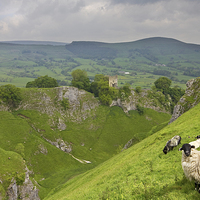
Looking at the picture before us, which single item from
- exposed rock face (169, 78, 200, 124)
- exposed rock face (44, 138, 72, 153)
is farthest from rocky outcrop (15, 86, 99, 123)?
exposed rock face (169, 78, 200, 124)

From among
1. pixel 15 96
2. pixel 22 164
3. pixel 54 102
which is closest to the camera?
pixel 22 164

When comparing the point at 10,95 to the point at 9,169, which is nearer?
the point at 9,169

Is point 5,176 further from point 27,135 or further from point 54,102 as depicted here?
point 54,102

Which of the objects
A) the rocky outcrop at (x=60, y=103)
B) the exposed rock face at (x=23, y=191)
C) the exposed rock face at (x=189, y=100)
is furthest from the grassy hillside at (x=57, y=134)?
the exposed rock face at (x=189, y=100)

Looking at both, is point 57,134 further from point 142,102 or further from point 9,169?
point 142,102

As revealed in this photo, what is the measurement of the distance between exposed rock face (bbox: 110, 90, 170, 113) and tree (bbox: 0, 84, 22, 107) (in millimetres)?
61832

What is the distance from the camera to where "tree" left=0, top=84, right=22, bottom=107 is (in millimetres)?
85812

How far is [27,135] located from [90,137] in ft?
114

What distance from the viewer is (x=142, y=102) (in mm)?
118625

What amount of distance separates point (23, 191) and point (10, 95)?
58.7 metres

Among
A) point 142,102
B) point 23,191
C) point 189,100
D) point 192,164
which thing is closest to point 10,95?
point 23,191

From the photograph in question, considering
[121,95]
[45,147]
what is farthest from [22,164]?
[121,95]

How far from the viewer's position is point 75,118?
97875mm

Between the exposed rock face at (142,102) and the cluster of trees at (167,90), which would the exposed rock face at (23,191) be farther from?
the cluster of trees at (167,90)
